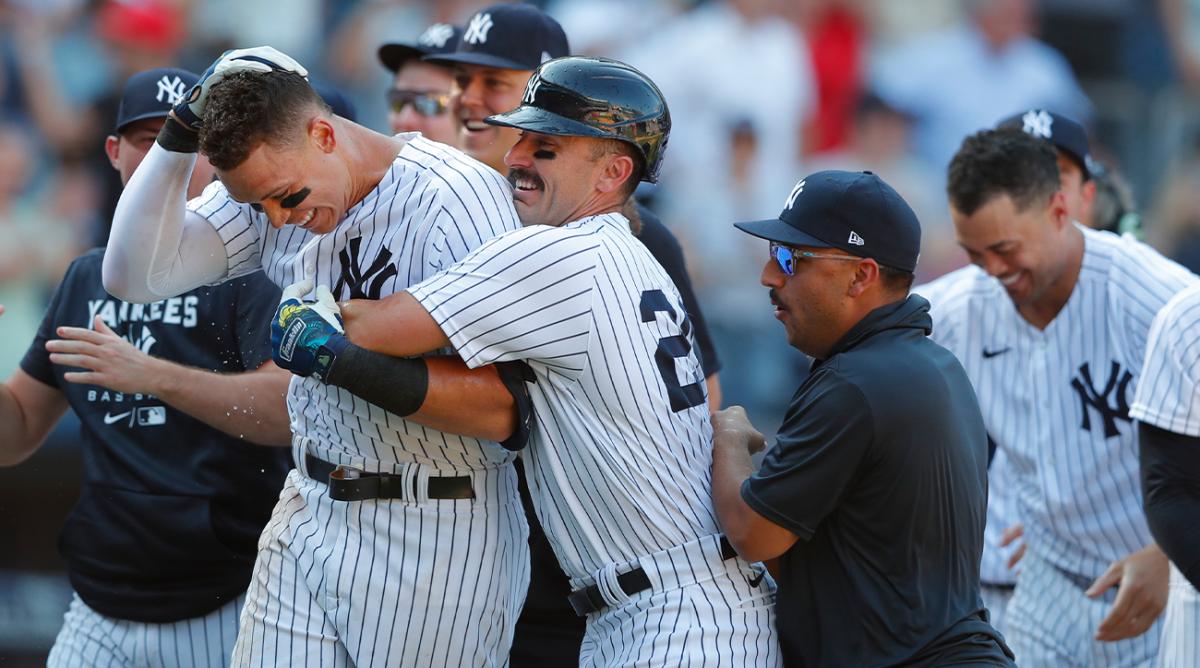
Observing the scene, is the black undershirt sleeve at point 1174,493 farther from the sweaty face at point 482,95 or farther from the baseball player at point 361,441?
the sweaty face at point 482,95

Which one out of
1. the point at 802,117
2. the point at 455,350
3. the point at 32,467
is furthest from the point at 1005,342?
the point at 32,467

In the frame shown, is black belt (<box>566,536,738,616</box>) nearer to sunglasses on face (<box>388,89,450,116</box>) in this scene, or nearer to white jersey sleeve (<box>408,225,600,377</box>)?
white jersey sleeve (<box>408,225,600,377</box>)

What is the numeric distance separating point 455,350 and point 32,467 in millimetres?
4902

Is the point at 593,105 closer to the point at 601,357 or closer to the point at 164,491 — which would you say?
the point at 601,357

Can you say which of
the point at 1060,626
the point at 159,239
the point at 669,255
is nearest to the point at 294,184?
the point at 159,239

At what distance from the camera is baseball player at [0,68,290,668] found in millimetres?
4051

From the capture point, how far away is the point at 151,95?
13.6 ft

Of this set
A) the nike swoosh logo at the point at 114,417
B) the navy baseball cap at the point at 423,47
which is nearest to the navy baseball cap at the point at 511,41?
the navy baseball cap at the point at 423,47

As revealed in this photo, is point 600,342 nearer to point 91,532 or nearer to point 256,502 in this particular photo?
point 256,502

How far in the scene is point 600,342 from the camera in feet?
10.0

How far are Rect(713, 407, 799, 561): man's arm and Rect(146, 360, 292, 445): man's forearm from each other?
3.81 ft

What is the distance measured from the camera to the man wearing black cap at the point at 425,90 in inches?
216

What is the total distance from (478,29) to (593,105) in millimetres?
1808

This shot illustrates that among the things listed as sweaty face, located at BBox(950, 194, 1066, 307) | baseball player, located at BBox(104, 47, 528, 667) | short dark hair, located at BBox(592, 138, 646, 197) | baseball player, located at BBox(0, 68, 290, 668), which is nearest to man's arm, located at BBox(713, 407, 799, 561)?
baseball player, located at BBox(104, 47, 528, 667)
